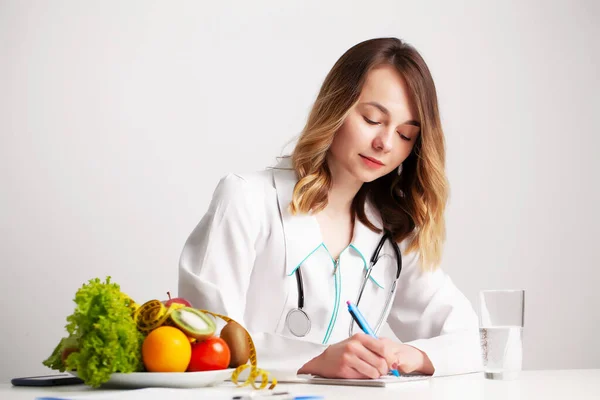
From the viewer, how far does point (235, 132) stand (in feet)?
11.2

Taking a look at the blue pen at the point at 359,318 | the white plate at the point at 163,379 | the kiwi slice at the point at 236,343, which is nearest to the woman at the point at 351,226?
the blue pen at the point at 359,318

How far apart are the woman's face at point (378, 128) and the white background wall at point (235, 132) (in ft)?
4.12

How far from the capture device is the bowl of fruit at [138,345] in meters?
1.24

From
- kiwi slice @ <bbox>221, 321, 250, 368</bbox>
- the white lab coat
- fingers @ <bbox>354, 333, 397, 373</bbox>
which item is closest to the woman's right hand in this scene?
fingers @ <bbox>354, 333, 397, 373</bbox>

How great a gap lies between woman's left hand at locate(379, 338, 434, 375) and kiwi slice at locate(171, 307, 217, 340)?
21.1 inches

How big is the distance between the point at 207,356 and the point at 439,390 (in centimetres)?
44

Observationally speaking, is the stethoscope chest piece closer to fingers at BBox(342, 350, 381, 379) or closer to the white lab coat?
the white lab coat

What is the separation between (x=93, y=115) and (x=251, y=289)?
4.35 feet

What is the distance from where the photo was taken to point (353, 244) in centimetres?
224

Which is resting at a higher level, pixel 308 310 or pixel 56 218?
pixel 56 218

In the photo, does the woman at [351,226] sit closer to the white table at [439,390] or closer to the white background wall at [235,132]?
the white table at [439,390]

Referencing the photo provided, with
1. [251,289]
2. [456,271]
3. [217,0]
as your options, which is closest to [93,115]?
[217,0]

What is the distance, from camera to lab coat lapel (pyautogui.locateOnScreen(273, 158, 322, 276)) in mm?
2123

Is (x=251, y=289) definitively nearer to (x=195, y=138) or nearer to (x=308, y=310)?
(x=308, y=310)
